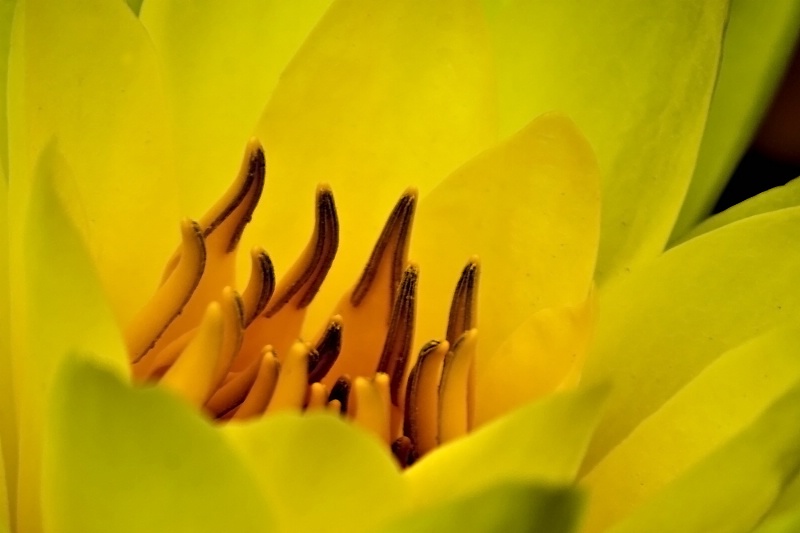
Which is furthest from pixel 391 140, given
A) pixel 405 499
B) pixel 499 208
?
pixel 405 499

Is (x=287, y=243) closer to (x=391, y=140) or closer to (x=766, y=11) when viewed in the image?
(x=391, y=140)

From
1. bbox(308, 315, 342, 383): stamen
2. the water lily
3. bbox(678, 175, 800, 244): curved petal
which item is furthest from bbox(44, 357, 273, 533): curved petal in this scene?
bbox(678, 175, 800, 244): curved petal

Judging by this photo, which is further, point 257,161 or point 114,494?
point 257,161

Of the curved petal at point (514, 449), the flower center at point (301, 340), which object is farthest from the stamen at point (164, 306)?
the curved petal at point (514, 449)

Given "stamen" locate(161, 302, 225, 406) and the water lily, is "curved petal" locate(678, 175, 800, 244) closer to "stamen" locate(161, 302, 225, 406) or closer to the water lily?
the water lily

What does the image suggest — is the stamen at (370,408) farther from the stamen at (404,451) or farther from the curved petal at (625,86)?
the curved petal at (625,86)

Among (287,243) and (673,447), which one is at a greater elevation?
(287,243)
